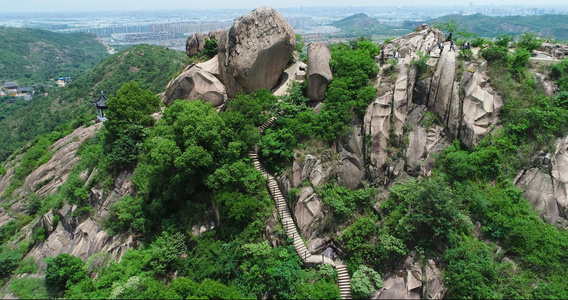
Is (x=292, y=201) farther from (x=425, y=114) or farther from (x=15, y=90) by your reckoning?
(x=15, y=90)

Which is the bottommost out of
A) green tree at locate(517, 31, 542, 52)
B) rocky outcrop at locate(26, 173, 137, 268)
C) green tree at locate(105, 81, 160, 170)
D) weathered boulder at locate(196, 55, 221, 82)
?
rocky outcrop at locate(26, 173, 137, 268)

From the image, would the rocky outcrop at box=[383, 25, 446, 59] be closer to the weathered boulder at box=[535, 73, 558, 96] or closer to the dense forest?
the dense forest

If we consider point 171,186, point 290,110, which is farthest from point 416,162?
point 171,186

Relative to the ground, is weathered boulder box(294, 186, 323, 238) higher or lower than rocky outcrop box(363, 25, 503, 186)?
lower

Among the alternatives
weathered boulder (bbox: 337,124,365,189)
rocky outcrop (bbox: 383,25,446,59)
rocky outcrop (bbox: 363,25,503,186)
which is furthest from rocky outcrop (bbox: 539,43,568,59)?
weathered boulder (bbox: 337,124,365,189)

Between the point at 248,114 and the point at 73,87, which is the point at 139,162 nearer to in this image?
the point at 248,114

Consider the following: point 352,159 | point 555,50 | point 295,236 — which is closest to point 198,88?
point 352,159

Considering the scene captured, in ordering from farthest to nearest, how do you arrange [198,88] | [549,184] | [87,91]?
1. [87,91]
2. [198,88]
3. [549,184]
